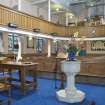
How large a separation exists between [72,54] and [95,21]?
12383mm

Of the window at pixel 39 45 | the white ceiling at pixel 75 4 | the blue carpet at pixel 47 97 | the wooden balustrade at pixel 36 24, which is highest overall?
the white ceiling at pixel 75 4

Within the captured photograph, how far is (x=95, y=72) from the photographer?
695 centimetres

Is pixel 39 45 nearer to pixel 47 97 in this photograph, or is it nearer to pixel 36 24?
pixel 36 24

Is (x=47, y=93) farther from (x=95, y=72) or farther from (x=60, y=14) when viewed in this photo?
(x=60, y=14)

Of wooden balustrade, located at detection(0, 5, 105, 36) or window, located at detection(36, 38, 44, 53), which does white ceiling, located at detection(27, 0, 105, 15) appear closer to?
wooden balustrade, located at detection(0, 5, 105, 36)

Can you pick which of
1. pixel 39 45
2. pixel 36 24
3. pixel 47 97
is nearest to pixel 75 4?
pixel 39 45

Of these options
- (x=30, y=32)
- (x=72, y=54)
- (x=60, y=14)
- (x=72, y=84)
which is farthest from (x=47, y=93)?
(x=60, y=14)

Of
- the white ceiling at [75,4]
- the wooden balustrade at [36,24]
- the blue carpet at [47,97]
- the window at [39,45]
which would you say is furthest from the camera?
the window at [39,45]

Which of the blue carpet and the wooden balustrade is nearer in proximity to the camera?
the blue carpet

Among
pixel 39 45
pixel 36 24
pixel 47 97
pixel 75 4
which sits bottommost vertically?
pixel 47 97

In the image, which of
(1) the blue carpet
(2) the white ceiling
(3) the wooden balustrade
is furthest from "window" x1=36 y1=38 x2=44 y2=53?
(1) the blue carpet

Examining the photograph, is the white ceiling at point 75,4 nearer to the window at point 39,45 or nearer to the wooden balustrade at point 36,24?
the wooden balustrade at point 36,24

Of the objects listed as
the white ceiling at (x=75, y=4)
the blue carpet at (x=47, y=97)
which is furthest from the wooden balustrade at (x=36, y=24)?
the blue carpet at (x=47, y=97)

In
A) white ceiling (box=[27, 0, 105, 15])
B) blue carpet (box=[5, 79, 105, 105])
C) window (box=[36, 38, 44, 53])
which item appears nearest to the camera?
blue carpet (box=[5, 79, 105, 105])
